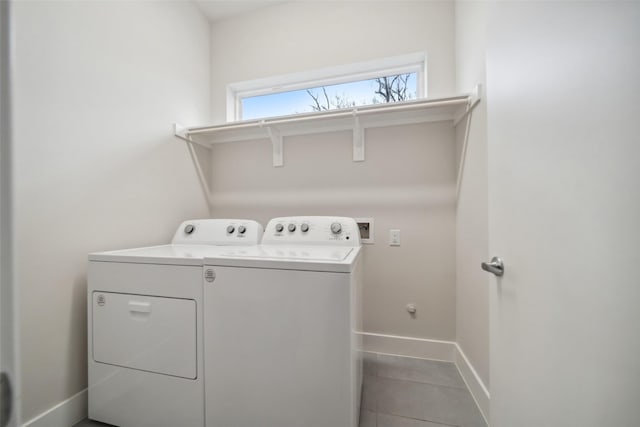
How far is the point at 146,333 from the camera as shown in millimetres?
1097

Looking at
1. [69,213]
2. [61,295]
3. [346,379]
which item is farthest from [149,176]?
[346,379]

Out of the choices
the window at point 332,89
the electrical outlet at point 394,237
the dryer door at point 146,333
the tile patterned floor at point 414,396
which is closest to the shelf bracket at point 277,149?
the window at point 332,89

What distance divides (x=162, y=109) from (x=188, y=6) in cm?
100

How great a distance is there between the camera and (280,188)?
202 centimetres

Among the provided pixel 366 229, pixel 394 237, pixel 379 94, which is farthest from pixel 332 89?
pixel 394 237

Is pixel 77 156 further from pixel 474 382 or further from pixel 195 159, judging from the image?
pixel 474 382

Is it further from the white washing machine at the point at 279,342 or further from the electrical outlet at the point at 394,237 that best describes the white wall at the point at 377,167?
the white washing machine at the point at 279,342

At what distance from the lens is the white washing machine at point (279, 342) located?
905 millimetres

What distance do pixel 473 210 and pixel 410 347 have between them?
1115 millimetres

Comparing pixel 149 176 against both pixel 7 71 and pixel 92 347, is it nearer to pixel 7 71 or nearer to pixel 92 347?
pixel 92 347

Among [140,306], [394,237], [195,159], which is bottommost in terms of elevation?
[140,306]

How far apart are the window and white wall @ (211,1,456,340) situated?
0.08 meters

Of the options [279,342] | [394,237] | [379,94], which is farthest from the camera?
[379,94]

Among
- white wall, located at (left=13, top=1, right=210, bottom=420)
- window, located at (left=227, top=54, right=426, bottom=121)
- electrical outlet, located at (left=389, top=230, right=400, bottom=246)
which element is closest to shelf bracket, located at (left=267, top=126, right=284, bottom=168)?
window, located at (left=227, top=54, right=426, bottom=121)
